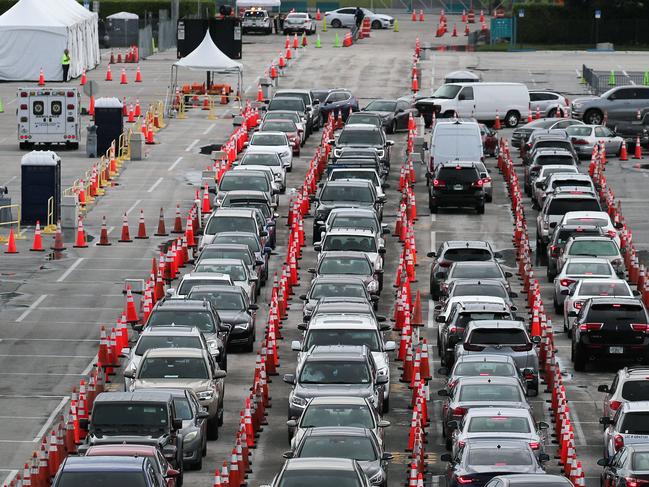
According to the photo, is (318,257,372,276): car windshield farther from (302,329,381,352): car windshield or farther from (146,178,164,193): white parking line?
(146,178,164,193): white parking line

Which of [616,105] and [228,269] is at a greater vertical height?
[616,105]

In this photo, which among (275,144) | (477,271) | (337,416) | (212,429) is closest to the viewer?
(337,416)

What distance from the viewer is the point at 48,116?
62.4 metres

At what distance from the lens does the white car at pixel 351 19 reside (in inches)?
4134

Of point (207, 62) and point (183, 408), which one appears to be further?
point (207, 62)

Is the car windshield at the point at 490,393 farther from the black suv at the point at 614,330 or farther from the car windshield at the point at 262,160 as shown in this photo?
the car windshield at the point at 262,160

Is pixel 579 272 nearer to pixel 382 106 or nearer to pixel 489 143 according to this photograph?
pixel 489 143

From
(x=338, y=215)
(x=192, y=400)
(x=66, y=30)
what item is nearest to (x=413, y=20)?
(x=66, y=30)

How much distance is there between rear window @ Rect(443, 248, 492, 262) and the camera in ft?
135

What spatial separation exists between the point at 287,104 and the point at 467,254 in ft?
82.3

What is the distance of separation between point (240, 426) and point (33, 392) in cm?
515

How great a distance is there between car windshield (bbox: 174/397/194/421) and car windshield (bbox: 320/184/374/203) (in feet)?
66.6

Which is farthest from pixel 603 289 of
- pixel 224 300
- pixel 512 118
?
pixel 512 118

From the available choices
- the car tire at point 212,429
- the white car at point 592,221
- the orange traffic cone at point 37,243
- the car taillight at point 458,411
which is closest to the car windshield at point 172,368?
the car tire at point 212,429
